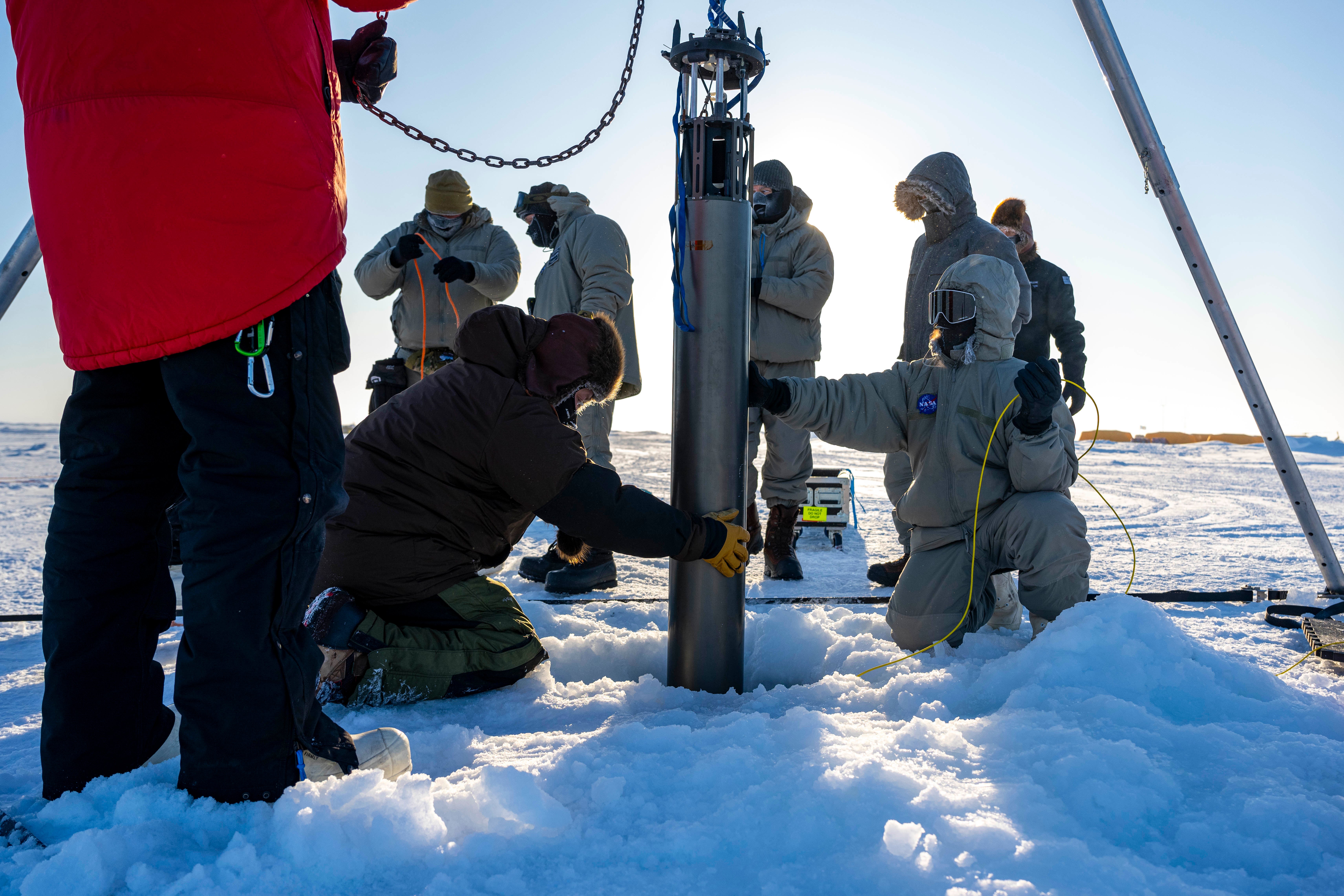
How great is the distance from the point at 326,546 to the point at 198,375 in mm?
1128

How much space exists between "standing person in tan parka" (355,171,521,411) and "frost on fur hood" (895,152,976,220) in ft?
6.76

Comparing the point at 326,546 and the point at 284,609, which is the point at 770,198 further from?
the point at 284,609

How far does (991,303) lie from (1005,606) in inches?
A: 40.7

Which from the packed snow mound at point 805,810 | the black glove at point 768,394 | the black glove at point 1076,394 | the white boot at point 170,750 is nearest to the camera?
the packed snow mound at point 805,810

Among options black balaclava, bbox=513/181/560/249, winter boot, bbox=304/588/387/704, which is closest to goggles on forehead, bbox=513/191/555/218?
black balaclava, bbox=513/181/560/249

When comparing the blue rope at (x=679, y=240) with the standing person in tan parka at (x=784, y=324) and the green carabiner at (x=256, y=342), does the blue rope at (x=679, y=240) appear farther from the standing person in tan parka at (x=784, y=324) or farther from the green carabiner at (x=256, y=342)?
the standing person in tan parka at (x=784, y=324)

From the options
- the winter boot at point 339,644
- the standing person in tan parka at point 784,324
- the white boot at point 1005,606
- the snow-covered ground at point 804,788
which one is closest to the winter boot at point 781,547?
the standing person in tan parka at point 784,324

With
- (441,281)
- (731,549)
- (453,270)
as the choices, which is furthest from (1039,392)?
(441,281)

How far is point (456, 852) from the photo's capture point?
1.22 m

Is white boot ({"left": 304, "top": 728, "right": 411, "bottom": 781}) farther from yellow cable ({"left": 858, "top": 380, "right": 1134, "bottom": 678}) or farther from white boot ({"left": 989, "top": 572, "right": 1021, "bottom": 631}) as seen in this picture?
white boot ({"left": 989, "top": 572, "right": 1021, "bottom": 631})

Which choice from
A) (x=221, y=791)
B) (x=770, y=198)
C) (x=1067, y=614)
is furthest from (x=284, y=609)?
(x=770, y=198)

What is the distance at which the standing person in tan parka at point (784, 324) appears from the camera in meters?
4.29

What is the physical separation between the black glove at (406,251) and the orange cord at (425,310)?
0.27 ft

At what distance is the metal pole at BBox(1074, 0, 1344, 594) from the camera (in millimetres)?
3131
